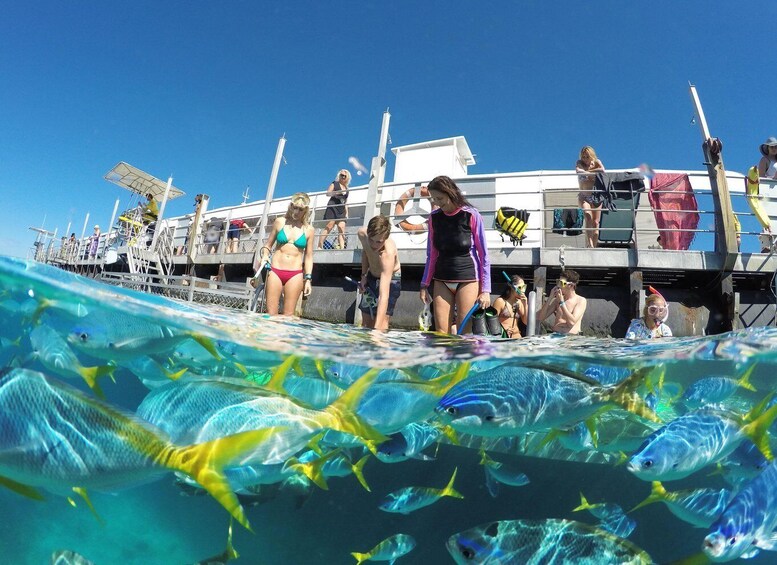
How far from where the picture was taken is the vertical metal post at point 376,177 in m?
8.20

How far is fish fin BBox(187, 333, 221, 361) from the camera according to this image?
2.56m

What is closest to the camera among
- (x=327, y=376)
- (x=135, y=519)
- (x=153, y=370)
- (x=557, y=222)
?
(x=135, y=519)

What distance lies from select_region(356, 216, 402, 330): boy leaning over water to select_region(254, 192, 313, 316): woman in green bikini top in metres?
0.60

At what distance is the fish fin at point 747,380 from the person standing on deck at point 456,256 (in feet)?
5.82

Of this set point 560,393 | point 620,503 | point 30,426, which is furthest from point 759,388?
point 30,426

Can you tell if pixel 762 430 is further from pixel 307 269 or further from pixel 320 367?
pixel 307 269

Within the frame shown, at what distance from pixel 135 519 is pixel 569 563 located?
7.16 ft

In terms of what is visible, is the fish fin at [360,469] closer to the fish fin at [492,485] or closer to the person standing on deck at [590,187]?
the fish fin at [492,485]

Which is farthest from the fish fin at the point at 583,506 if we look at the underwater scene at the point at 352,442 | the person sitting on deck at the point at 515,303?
the person sitting on deck at the point at 515,303

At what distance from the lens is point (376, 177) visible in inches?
329

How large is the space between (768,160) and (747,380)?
595 cm

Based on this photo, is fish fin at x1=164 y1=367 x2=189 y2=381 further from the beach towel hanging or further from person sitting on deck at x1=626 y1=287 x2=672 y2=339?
the beach towel hanging

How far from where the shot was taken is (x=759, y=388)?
3062 millimetres

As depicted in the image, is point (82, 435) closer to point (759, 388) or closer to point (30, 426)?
point (30, 426)
